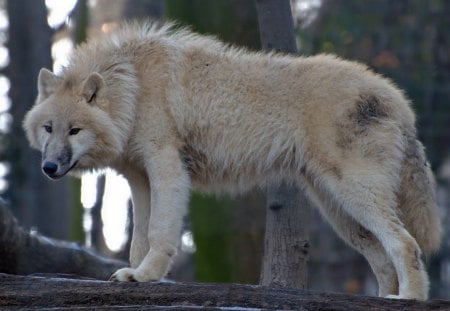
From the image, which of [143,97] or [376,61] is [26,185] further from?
[143,97]

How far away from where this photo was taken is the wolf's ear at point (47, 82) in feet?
30.4

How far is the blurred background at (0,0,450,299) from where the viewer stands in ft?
44.5

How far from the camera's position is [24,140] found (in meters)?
19.5

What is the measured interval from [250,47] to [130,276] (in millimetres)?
5917

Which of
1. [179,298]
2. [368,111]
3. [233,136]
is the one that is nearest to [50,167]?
[233,136]

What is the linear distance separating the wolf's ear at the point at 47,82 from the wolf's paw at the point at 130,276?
195 centimetres

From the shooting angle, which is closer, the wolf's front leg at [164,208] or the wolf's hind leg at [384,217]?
the wolf's hind leg at [384,217]

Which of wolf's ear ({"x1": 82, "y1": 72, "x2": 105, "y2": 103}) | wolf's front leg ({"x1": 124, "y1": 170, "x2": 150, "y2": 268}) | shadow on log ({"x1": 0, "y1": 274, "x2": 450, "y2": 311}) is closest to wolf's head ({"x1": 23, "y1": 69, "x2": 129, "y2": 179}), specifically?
wolf's ear ({"x1": 82, "y1": 72, "x2": 105, "y2": 103})

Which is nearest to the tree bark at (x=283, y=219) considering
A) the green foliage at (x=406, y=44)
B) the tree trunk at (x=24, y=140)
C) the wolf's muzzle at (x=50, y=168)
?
the wolf's muzzle at (x=50, y=168)

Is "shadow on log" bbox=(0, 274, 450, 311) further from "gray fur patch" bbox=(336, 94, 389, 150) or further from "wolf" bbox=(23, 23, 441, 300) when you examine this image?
"gray fur patch" bbox=(336, 94, 389, 150)

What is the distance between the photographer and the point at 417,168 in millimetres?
8703

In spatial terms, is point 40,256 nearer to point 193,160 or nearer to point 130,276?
point 193,160

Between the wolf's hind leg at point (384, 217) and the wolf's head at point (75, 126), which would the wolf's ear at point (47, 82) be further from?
the wolf's hind leg at point (384, 217)

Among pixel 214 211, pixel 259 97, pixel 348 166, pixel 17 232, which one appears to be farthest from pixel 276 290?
pixel 214 211
